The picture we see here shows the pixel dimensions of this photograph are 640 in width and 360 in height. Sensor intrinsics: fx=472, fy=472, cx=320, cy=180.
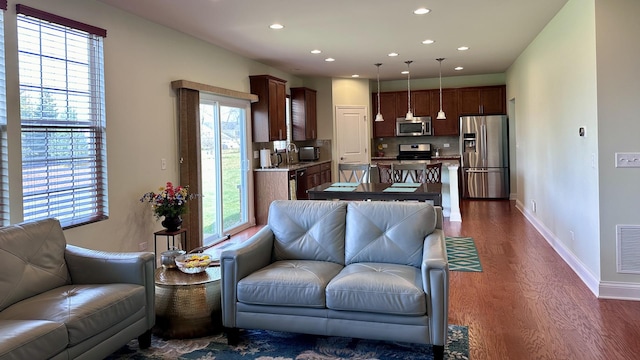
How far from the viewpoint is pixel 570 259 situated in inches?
180

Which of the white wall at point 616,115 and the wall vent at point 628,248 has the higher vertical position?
the white wall at point 616,115

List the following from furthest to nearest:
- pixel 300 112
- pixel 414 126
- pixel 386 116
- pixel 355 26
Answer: pixel 386 116 < pixel 414 126 < pixel 300 112 < pixel 355 26

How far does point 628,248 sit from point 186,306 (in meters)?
3.32

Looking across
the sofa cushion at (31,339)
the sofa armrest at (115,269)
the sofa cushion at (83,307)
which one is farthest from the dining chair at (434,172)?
the sofa cushion at (31,339)

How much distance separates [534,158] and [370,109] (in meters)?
4.28

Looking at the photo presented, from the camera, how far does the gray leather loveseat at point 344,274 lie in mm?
2576

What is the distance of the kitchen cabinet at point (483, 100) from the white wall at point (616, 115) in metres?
6.13

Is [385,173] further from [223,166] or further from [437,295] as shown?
[437,295]

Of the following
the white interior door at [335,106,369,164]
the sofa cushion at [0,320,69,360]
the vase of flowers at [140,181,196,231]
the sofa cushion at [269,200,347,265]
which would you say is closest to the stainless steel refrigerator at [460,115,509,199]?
the white interior door at [335,106,369,164]

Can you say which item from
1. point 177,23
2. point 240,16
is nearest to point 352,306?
point 240,16

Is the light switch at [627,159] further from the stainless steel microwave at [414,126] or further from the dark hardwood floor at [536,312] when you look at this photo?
the stainless steel microwave at [414,126]

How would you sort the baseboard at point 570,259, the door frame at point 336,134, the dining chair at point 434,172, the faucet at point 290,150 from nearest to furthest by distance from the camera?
the baseboard at point 570,259
the dining chair at point 434,172
the faucet at point 290,150
the door frame at point 336,134

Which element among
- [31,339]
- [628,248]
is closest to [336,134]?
[628,248]

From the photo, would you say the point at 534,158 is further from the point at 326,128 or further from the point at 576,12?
the point at 326,128
